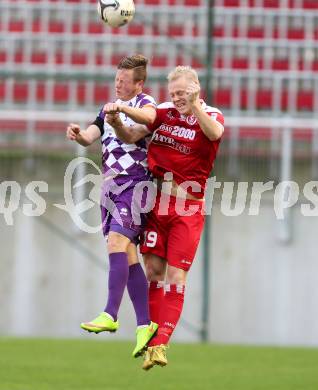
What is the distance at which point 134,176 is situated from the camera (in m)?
6.53

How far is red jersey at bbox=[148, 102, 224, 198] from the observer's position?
6.54 meters

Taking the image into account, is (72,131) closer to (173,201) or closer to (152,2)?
(173,201)

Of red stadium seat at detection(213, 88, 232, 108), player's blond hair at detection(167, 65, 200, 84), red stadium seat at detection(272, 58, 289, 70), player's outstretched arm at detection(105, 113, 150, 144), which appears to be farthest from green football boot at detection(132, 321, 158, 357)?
red stadium seat at detection(272, 58, 289, 70)

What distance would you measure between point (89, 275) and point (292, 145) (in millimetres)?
2722

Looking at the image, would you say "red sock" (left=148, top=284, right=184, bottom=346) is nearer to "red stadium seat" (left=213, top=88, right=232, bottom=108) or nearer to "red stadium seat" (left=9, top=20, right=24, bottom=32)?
"red stadium seat" (left=213, top=88, right=232, bottom=108)

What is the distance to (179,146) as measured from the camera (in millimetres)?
6574

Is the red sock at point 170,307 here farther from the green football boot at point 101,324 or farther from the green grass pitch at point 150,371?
the green grass pitch at point 150,371

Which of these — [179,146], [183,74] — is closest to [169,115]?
[179,146]

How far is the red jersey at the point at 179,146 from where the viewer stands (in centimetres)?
654

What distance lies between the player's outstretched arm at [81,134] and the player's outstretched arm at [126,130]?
0.19m

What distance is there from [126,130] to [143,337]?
3.74 ft

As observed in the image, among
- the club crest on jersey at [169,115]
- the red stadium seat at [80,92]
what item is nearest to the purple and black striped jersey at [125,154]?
the club crest on jersey at [169,115]

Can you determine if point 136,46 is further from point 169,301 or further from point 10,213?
point 169,301

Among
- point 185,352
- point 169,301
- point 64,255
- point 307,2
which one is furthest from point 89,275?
point 169,301
